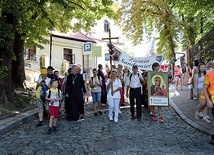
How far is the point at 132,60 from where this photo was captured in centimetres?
988

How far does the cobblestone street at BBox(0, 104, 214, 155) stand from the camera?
572 cm

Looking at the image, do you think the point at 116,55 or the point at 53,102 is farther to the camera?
the point at 116,55

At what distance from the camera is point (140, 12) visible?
2728cm

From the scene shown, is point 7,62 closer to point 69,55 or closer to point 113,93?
point 113,93

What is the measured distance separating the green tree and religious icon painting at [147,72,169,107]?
3.89 metres

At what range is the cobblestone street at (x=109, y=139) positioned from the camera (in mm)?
5725

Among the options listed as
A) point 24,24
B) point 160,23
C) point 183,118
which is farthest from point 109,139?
point 160,23

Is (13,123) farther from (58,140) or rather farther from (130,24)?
(130,24)

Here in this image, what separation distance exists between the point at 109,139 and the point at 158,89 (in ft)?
10.6

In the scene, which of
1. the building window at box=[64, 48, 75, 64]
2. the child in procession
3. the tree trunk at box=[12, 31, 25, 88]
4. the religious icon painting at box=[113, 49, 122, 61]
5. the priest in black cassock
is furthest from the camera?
the building window at box=[64, 48, 75, 64]

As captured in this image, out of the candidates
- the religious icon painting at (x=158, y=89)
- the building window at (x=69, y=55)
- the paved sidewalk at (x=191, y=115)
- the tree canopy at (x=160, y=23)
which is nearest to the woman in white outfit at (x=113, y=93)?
the religious icon painting at (x=158, y=89)

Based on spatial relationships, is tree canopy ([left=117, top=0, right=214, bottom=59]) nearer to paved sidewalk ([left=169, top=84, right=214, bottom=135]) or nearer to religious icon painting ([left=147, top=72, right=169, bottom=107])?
paved sidewalk ([left=169, top=84, right=214, bottom=135])

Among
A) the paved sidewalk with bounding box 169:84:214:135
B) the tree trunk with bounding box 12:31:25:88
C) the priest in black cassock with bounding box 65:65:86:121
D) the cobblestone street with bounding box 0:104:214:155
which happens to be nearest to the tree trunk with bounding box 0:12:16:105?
the cobblestone street with bounding box 0:104:214:155

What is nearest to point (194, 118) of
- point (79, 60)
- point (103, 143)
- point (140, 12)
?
point (103, 143)
